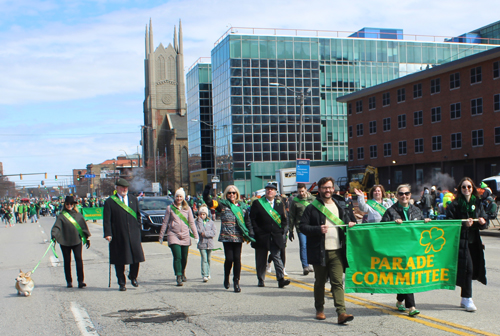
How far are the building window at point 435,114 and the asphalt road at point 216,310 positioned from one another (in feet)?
131

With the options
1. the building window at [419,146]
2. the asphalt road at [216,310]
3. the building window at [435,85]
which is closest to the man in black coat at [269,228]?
the asphalt road at [216,310]

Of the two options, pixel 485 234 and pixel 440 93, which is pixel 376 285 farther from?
pixel 440 93

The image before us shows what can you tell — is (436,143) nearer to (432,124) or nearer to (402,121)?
(432,124)

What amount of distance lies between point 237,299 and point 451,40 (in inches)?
2923

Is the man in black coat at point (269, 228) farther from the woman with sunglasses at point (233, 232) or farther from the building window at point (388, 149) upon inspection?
the building window at point (388, 149)

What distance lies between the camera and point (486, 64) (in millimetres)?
43844

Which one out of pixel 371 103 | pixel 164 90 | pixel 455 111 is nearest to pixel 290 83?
pixel 371 103

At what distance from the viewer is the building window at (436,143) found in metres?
48.7

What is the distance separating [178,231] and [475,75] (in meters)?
41.1

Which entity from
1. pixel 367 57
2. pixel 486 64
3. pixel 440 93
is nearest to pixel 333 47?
pixel 367 57

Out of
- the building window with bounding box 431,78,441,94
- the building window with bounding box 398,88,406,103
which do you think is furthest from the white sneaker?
the building window with bounding box 398,88,406,103

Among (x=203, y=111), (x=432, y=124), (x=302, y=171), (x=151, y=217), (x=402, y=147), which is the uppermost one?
(x=203, y=111)

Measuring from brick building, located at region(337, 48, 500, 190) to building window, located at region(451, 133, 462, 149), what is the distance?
0.08 feet

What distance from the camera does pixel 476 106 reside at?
44781 millimetres
